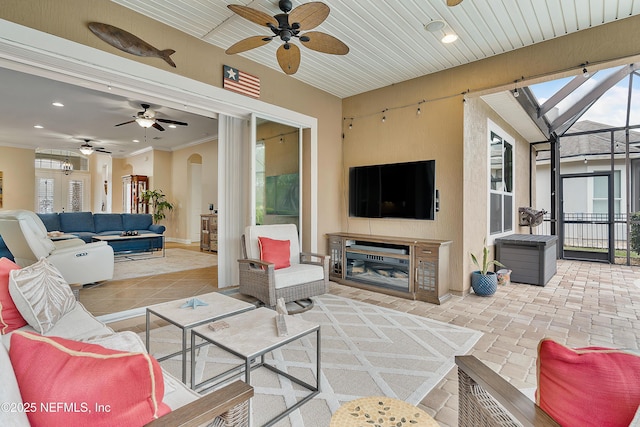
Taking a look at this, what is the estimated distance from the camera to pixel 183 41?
342 centimetres

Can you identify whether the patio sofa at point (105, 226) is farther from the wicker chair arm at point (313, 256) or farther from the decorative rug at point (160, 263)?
the wicker chair arm at point (313, 256)

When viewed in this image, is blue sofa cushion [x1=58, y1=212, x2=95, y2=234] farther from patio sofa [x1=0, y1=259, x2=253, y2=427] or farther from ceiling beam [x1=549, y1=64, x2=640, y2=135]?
ceiling beam [x1=549, y1=64, x2=640, y2=135]

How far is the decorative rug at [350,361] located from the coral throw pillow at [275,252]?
0.66 meters

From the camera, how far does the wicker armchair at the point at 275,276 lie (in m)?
3.29

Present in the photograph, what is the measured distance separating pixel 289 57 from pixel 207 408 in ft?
9.70

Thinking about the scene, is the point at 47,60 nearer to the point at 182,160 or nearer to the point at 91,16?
the point at 91,16

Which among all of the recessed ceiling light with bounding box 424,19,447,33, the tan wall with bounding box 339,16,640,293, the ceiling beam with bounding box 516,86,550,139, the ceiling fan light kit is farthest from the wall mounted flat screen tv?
the ceiling fan light kit

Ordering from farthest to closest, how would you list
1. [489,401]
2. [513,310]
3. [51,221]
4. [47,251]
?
[51,221] → [47,251] → [513,310] → [489,401]

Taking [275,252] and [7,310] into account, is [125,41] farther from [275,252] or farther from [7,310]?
[275,252]

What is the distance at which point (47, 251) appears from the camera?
12.8ft

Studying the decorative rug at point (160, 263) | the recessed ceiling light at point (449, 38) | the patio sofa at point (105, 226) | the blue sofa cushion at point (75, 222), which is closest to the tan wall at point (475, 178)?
the recessed ceiling light at point (449, 38)

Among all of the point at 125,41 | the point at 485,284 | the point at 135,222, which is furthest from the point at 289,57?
the point at 135,222

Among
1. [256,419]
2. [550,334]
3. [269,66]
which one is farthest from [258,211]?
[550,334]

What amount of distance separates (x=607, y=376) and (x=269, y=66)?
4463 mm
